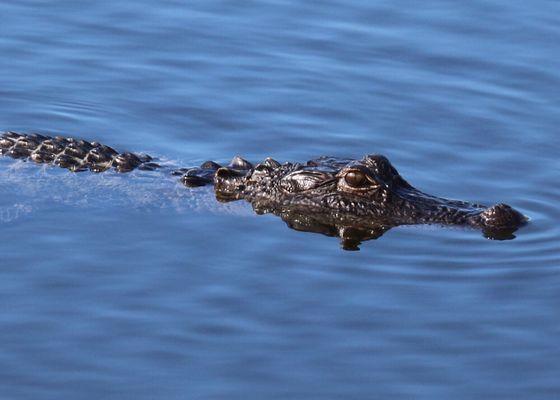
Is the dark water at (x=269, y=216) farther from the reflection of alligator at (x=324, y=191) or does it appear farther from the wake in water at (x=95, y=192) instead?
the reflection of alligator at (x=324, y=191)

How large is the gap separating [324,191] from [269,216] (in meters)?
0.61

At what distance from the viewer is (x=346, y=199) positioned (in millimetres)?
14375

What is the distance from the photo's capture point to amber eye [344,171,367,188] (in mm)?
14227

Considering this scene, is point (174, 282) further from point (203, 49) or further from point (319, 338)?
point (203, 49)

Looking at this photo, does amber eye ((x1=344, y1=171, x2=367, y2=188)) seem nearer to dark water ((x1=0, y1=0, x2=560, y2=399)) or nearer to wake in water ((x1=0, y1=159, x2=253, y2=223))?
dark water ((x1=0, y1=0, x2=560, y2=399))

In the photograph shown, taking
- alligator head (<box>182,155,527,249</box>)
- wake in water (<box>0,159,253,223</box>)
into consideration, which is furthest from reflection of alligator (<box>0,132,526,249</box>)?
wake in water (<box>0,159,253,223</box>)

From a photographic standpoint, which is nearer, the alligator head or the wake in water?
the alligator head

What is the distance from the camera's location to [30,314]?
450 inches

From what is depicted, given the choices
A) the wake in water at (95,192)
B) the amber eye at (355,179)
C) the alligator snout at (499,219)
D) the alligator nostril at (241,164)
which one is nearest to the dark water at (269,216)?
the wake in water at (95,192)

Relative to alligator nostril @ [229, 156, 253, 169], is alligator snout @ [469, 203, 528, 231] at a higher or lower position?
lower

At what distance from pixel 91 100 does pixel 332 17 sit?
13.9 feet

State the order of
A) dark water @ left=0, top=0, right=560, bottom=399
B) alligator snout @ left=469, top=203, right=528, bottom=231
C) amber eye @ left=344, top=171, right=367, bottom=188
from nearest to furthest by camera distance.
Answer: dark water @ left=0, top=0, right=560, bottom=399
alligator snout @ left=469, top=203, right=528, bottom=231
amber eye @ left=344, top=171, right=367, bottom=188

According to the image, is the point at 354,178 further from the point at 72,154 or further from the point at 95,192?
the point at 72,154

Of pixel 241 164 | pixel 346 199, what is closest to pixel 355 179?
pixel 346 199
